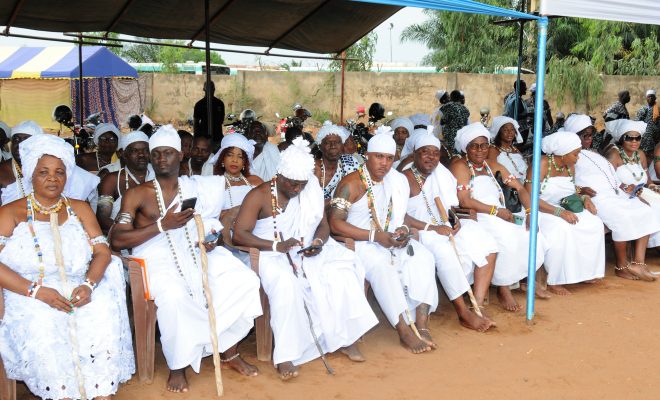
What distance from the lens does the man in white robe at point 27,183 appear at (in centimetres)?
504

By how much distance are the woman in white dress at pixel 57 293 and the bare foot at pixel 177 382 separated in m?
0.25

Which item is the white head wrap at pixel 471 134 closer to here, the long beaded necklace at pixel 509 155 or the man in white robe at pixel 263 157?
the long beaded necklace at pixel 509 155

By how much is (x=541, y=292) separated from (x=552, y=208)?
84 centimetres

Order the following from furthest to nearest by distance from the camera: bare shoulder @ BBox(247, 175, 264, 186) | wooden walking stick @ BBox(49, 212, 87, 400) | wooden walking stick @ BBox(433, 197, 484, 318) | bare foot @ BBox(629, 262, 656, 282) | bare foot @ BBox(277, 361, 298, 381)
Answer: bare foot @ BBox(629, 262, 656, 282)
bare shoulder @ BBox(247, 175, 264, 186)
wooden walking stick @ BBox(433, 197, 484, 318)
bare foot @ BBox(277, 361, 298, 381)
wooden walking stick @ BBox(49, 212, 87, 400)

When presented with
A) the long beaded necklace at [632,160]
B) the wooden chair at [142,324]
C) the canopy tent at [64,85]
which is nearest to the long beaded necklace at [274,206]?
the wooden chair at [142,324]

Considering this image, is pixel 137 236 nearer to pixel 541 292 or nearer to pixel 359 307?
pixel 359 307

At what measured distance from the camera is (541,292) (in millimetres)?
6043

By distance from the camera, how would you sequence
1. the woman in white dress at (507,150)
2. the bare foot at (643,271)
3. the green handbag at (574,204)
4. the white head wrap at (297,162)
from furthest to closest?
the woman in white dress at (507,150)
the bare foot at (643,271)
the green handbag at (574,204)
the white head wrap at (297,162)

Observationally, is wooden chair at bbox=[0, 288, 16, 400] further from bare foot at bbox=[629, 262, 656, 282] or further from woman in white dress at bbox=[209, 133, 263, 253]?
bare foot at bbox=[629, 262, 656, 282]

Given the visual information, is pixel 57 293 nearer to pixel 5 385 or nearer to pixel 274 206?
pixel 5 385

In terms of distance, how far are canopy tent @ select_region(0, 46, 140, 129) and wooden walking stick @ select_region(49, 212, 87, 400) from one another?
1780 cm

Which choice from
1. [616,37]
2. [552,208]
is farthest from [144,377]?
[616,37]

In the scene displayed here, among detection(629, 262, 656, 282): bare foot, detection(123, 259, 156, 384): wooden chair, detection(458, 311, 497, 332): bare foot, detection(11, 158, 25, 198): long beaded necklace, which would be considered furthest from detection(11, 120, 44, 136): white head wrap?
detection(629, 262, 656, 282): bare foot

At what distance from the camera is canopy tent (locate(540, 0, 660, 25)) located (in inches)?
195
